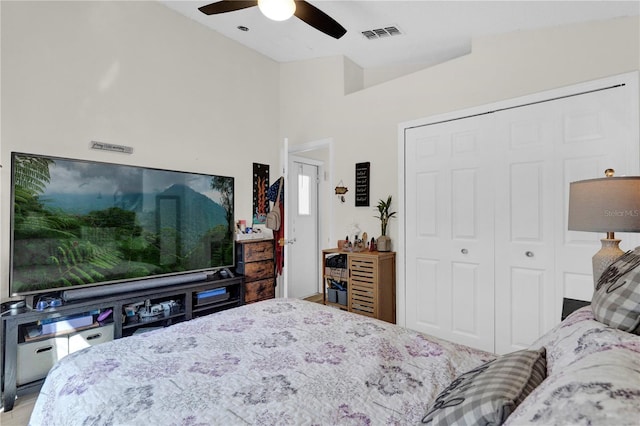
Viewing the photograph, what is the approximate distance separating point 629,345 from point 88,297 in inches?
122

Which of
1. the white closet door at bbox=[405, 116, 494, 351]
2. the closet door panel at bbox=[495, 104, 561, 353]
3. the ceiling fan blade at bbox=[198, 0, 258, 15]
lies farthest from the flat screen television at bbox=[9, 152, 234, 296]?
the closet door panel at bbox=[495, 104, 561, 353]

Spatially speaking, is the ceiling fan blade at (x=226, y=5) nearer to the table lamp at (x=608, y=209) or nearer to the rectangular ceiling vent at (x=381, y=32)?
the rectangular ceiling vent at (x=381, y=32)

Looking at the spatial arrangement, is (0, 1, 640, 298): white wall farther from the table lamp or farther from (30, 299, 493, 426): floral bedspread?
(30, 299, 493, 426): floral bedspread

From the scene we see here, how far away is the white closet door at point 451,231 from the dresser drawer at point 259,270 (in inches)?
62.3

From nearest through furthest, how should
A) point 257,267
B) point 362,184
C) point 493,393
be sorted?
point 493,393 < point 362,184 < point 257,267

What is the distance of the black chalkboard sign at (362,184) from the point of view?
3.53 metres

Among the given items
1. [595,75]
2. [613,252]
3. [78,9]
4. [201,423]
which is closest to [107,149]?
[78,9]

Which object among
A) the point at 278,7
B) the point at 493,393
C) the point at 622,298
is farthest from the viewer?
the point at 278,7

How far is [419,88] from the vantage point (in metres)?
3.18

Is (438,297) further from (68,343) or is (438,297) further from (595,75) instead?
(68,343)

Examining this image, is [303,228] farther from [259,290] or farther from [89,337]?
[89,337]

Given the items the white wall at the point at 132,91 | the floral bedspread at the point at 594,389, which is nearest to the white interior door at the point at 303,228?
the white wall at the point at 132,91

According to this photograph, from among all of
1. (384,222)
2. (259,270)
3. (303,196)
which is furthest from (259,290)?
(303,196)

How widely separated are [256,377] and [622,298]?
3.77 ft
